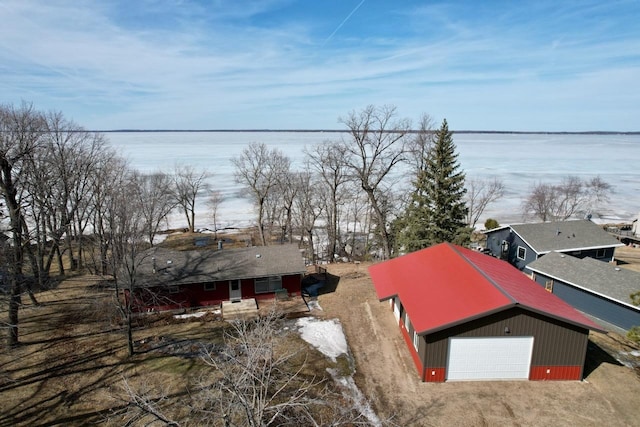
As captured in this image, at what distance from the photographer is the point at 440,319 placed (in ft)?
49.8

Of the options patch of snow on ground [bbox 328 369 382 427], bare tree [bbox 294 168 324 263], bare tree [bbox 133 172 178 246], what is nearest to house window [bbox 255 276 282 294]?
patch of snow on ground [bbox 328 369 382 427]

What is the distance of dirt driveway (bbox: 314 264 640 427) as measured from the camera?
1328 cm

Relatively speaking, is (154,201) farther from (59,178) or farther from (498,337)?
(498,337)

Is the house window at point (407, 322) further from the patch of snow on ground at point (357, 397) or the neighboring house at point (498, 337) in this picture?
the patch of snow on ground at point (357, 397)

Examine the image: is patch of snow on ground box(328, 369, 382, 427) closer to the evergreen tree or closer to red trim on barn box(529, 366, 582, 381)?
red trim on barn box(529, 366, 582, 381)

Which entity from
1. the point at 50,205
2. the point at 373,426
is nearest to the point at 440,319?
the point at 373,426

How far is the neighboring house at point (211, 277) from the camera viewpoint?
22609mm

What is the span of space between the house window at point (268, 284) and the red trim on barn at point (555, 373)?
1404cm

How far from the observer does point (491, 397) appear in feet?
47.5

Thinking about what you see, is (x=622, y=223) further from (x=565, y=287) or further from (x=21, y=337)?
(x=21, y=337)

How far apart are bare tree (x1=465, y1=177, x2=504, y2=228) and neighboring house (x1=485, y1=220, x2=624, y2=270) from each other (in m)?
11.7

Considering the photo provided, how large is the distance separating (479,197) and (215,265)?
44.7 metres

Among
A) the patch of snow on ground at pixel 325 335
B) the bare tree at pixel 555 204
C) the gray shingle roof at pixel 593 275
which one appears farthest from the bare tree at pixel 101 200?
the bare tree at pixel 555 204

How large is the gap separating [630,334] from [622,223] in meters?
43.9
